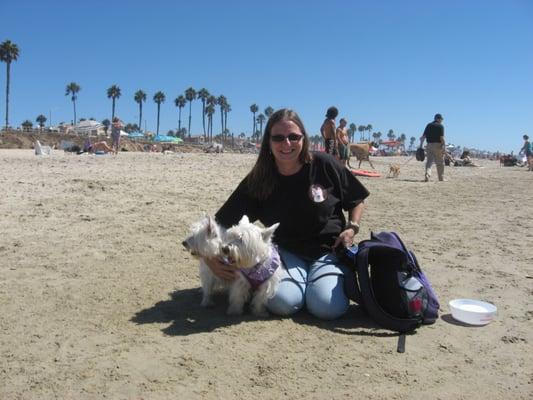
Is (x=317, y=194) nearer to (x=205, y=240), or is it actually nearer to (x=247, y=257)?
(x=247, y=257)

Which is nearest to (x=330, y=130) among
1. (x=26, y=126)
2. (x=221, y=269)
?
(x=221, y=269)

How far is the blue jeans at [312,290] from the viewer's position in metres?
3.85

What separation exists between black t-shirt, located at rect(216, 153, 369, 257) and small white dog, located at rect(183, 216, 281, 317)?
0.37 meters

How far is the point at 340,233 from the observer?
13.9ft

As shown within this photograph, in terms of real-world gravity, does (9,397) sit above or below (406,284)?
below

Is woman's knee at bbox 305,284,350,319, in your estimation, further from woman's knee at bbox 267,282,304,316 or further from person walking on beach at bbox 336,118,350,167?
person walking on beach at bbox 336,118,350,167

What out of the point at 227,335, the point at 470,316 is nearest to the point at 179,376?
the point at 227,335

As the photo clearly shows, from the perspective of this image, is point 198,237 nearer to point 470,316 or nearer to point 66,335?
point 66,335

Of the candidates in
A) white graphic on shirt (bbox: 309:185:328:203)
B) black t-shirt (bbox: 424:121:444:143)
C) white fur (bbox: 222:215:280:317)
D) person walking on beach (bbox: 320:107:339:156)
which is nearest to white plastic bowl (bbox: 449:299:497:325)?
white graphic on shirt (bbox: 309:185:328:203)

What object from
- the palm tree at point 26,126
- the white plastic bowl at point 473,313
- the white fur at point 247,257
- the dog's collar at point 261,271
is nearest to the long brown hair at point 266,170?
the white fur at point 247,257

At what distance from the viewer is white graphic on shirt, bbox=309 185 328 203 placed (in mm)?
4039

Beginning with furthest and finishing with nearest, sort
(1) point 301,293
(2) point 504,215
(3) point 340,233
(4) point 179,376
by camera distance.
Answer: (2) point 504,215 → (3) point 340,233 → (1) point 301,293 → (4) point 179,376

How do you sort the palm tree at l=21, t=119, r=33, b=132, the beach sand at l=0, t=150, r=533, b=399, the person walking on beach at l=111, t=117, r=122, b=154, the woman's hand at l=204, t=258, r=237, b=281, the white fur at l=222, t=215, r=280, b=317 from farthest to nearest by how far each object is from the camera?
the palm tree at l=21, t=119, r=33, b=132, the person walking on beach at l=111, t=117, r=122, b=154, the woman's hand at l=204, t=258, r=237, b=281, the white fur at l=222, t=215, r=280, b=317, the beach sand at l=0, t=150, r=533, b=399

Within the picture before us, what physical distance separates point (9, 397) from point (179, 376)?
929 millimetres
